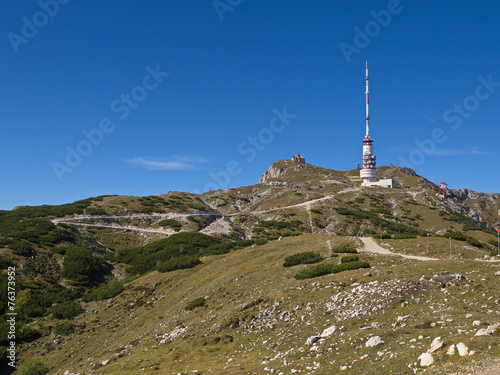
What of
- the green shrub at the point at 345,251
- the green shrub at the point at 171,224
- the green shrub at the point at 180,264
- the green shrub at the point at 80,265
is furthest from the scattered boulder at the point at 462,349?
the green shrub at the point at 171,224

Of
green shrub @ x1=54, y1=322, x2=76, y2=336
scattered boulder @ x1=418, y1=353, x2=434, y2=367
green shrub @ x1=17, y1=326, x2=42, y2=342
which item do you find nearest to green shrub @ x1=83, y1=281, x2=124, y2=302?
green shrub @ x1=54, y1=322, x2=76, y2=336

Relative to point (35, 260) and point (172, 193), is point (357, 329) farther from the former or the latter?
point (172, 193)

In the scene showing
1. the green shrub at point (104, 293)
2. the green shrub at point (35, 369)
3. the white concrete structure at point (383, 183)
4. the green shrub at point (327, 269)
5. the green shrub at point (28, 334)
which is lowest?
the green shrub at point (35, 369)

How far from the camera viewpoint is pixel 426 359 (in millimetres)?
14008

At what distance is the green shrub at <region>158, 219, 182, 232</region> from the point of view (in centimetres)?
9438

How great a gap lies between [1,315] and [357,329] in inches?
1637

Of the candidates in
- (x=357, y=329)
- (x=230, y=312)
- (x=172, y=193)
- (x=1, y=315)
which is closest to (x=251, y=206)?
(x=172, y=193)

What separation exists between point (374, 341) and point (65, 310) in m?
38.5

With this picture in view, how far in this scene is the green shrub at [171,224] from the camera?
310 ft

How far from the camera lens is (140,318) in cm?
3750

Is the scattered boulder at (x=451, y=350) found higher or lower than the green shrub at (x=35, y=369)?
higher

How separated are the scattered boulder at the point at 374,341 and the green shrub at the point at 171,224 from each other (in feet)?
260

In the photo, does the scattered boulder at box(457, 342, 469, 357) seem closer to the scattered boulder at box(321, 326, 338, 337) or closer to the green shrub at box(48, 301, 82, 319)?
the scattered boulder at box(321, 326, 338, 337)

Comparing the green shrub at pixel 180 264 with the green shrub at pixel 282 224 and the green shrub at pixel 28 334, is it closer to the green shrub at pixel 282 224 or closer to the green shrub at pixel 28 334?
the green shrub at pixel 28 334
